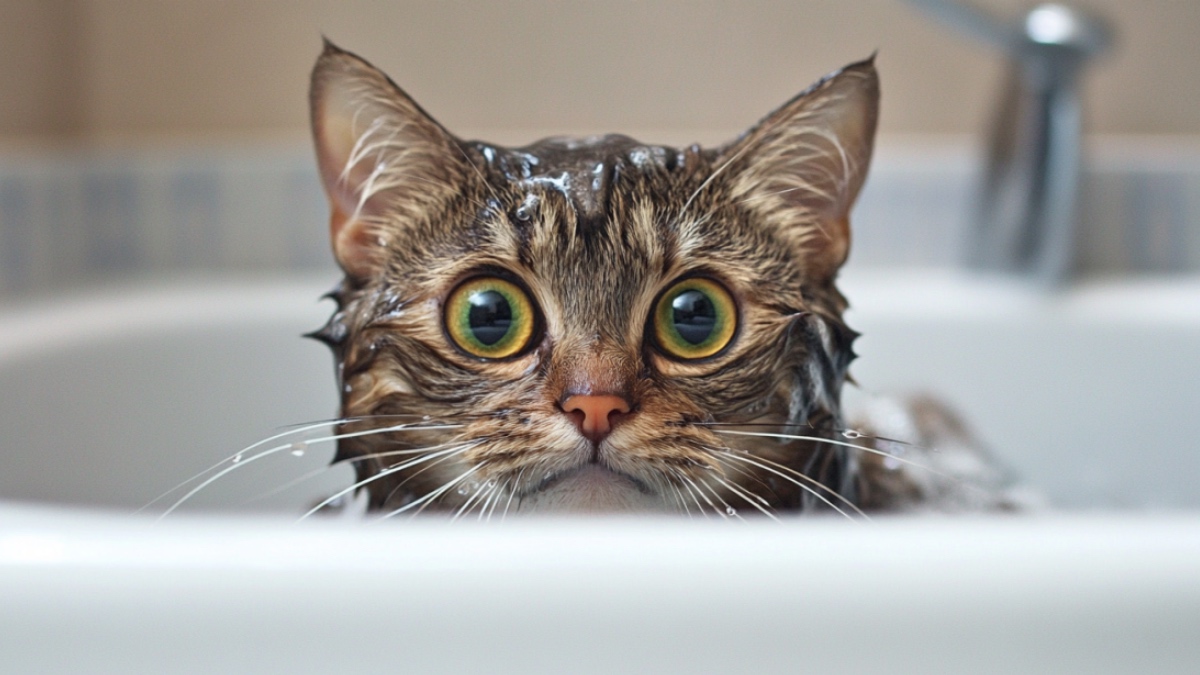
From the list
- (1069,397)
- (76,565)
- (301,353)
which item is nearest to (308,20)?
(301,353)

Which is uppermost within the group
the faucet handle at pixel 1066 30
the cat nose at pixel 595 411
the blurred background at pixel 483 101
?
the faucet handle at pixel 1066 30

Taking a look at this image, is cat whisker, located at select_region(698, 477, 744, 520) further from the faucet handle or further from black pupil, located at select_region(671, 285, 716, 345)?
the faucet handle

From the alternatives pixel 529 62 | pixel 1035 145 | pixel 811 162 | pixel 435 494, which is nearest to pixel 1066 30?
pixel 1035 145

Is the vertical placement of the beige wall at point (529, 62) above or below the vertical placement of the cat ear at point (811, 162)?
above

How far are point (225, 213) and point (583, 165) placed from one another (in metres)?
0.66

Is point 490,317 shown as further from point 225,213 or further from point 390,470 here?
point 225,213

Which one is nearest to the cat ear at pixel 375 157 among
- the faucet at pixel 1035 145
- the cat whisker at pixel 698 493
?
the cat whisker at pixel 698 493

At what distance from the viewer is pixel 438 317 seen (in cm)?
28

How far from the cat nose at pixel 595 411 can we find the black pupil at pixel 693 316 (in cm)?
3

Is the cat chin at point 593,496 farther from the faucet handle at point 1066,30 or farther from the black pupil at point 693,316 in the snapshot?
the faucet handle at point 1066,30

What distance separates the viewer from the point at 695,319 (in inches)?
10.9

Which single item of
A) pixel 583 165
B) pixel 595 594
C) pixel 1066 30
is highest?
pixel 1066 30

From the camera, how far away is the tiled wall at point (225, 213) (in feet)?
2.50

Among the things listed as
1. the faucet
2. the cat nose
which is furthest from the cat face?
the faucet
